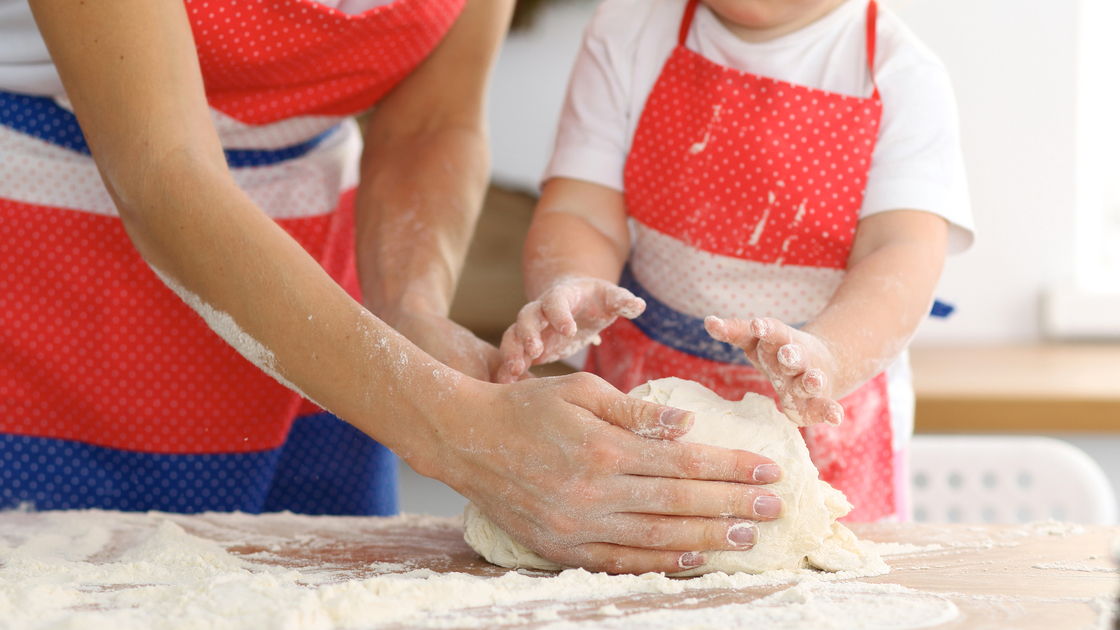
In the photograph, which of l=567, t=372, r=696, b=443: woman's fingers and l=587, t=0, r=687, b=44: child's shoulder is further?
l=587, t=0, r=687, b=44: child's shoulder

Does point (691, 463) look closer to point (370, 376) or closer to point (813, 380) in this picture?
point (813, 380)

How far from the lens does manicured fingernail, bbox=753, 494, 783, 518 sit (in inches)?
26.9

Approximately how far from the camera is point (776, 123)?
3.24 ft

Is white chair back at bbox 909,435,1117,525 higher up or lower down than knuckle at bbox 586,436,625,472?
lower down

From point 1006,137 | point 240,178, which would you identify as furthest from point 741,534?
point 1006,137

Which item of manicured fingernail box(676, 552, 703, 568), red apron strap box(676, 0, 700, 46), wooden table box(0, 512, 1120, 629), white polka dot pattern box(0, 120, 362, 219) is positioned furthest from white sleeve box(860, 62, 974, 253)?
white polka dot pattern box(0, 120, 362, 219)

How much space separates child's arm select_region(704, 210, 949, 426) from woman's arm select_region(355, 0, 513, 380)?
408mm

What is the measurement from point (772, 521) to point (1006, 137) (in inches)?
75.5

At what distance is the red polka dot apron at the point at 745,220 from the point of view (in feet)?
3.20

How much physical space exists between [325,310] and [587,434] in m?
0.24

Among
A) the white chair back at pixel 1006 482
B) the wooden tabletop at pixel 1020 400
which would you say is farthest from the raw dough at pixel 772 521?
the wooden tabletop at pixel 1020 400

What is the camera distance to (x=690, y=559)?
688mm

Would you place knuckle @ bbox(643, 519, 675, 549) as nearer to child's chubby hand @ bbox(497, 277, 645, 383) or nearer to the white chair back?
child's chubby hand @ bbox(497, 277, 645, 383)

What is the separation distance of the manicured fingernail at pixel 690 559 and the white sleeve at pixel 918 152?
1.51 ft
